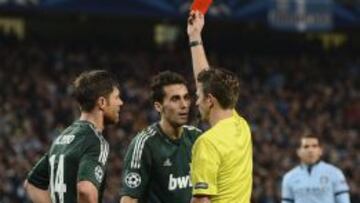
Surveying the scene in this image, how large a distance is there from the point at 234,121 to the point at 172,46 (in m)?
20.7

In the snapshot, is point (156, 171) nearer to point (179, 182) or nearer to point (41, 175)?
point (179, 182)

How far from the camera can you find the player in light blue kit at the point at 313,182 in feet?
36.4

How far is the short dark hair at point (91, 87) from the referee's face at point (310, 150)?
17.1 feet

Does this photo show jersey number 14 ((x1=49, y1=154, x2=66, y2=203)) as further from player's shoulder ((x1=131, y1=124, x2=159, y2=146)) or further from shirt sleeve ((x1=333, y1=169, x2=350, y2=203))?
shirt sleeve ((x1=333, y1=169, x2=350, y2=203))

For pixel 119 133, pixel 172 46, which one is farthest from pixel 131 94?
pixel 172 46

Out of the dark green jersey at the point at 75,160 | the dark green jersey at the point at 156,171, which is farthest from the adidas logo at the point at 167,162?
the dark green jersey at the point at 75,160

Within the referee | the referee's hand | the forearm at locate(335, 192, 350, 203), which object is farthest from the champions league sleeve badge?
the forearm at locate(335, 192, 350, 203)

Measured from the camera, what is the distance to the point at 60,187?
5.95 m

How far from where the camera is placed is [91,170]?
5836mm

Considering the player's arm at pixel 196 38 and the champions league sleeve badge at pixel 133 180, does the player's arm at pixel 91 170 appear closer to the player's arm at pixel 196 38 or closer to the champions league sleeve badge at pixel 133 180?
the champions league sleeve badge at pixel 133 180

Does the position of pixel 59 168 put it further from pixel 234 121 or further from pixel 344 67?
pixel 344 67

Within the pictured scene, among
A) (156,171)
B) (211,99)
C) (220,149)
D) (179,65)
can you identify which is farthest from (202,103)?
(179,65)

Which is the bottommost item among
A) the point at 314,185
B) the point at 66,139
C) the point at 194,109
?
the point at 314,185

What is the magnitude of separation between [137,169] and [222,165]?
37.1 inches
